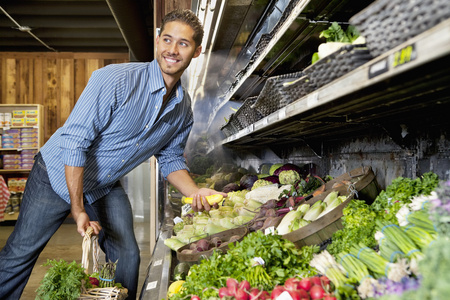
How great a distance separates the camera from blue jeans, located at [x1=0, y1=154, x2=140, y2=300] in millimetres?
2393

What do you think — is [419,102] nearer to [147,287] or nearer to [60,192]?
[147,287]

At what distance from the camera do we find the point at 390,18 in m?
0.96

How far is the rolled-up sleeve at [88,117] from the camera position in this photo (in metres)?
2.25

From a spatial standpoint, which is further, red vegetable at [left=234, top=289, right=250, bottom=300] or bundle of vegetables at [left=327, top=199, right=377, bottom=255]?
bundle of vegetables at [left=327, top=199, right=377, bottom=255]

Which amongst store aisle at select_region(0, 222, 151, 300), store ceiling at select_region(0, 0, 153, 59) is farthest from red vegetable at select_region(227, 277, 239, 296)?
store ceiling at select_region(0, 0, 153, 59)

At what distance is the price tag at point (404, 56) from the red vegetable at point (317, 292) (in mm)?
759

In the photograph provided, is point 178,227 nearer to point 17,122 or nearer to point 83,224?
point 83,224

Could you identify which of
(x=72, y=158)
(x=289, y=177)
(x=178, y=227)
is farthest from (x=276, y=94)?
(x=178, y=227)

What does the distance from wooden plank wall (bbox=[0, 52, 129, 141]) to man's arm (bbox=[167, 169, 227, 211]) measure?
26.7 ft


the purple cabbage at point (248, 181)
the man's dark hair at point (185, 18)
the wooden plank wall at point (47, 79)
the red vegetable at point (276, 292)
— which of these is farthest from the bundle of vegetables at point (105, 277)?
the wooden plank wall at point (47, 79)

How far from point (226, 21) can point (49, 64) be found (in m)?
8.28

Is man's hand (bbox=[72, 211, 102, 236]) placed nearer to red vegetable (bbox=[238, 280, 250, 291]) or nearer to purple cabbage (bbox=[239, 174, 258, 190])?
red vegetable (bbox=[238, 280, 250, 291])

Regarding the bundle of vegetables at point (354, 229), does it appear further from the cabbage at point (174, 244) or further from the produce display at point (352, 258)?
the cabbage at point (174, 244)

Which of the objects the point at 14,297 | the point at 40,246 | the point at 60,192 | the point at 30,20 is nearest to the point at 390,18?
the point at 60,192
